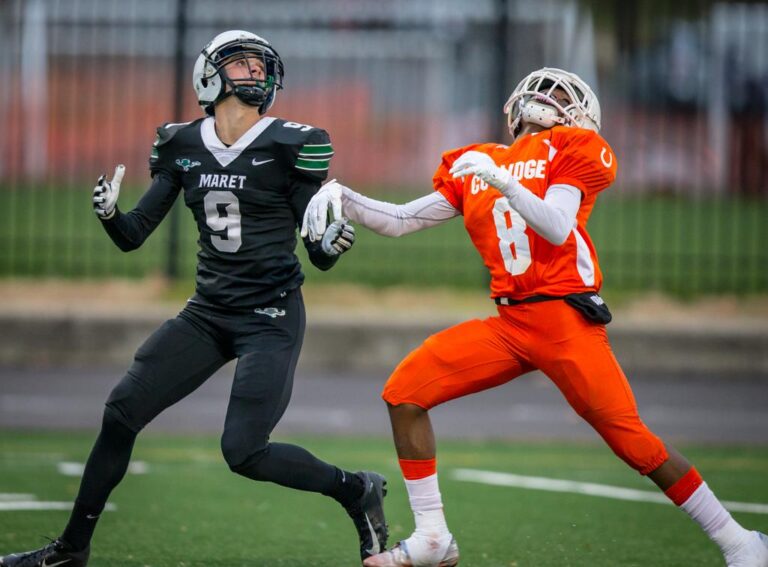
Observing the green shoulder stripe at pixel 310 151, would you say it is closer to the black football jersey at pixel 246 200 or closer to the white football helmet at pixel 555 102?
the black football jersey at pixel 246 200

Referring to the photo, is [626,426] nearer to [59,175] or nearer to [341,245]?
[341,245]

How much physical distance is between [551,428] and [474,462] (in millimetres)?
1718

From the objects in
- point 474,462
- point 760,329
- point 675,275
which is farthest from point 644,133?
point 474,462

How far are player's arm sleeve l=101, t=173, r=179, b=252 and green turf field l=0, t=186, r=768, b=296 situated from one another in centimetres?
908

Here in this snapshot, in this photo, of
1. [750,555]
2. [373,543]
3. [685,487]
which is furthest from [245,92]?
[750,555]

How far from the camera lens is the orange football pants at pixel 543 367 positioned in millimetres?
5805

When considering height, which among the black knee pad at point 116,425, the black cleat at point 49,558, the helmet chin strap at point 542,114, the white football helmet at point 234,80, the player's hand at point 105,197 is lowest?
the black cleat at point 49,558

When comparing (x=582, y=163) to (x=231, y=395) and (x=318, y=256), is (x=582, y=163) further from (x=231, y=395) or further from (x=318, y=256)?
(x=231, y=395)

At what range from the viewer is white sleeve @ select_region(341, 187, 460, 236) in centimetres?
622

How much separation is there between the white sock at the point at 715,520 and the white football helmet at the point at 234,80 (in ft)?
7.95

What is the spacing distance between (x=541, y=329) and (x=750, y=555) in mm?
1214

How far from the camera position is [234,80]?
20.0ft

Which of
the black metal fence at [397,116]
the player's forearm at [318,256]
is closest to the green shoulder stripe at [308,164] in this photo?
the player's forearm at [318,256]

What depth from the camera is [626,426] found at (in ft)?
19.0
